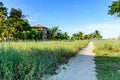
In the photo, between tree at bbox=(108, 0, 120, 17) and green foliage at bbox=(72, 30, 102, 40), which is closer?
tree at bbox=(108, 0, 120, 17)

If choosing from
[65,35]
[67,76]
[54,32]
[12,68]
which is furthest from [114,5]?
[65,35]

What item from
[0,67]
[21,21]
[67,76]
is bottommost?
[67,76]

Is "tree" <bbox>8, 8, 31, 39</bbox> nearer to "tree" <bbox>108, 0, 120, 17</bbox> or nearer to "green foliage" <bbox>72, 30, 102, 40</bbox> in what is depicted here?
"tree" <bbox>108, 0, 120, 17</bbox>

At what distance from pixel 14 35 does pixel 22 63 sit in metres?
33.1

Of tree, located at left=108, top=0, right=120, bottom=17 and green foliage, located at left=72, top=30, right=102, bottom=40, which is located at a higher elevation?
tree, located at left=108, top=0, right=120, bottom=17

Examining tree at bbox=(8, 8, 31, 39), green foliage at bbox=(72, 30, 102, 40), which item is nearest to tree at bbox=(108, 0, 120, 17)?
tree at bbox=(8, 8, 31, 39)

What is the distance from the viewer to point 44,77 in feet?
24.1

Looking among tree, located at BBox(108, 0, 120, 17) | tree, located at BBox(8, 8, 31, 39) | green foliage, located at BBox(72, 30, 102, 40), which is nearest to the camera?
tree, located at BBox(108, 0, 120, 17)

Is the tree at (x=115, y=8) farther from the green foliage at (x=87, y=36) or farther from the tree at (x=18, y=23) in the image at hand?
the green foliage at (x=87, y=36)

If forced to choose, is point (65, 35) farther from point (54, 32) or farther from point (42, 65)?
point (42, 65)

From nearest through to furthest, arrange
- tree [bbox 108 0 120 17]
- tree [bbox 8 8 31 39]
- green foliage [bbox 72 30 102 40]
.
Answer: tree [bbox 108 0 120 17]
tree [bbox 8 8 31 39]
green foliage [bbox 72 30 102 40]

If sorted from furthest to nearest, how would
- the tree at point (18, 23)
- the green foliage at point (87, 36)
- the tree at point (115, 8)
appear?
the green foliage at point (87, 36) < the tree at point (18, 23) < the tree at point (115, 8)

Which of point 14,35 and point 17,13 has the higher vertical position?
point 17,13

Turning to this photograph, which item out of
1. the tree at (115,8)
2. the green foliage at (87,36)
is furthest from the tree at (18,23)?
the green foliage at (87,36)
